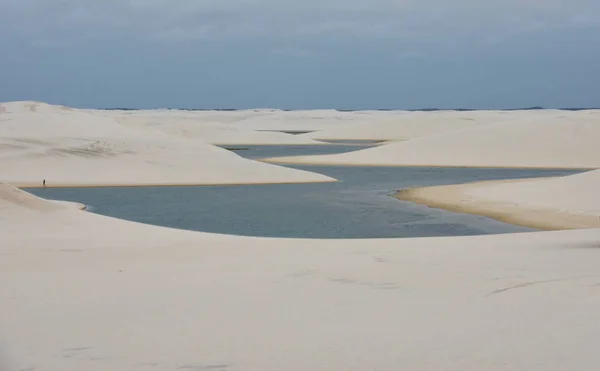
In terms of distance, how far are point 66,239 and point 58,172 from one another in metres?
21.0

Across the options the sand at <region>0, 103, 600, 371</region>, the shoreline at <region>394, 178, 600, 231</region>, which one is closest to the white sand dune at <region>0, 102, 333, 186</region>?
the shoreline at <region>394, 178, 600, 231</region>

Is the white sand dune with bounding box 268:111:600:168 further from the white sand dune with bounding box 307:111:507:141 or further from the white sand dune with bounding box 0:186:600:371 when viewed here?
the white sand dune with bounding box 307:111:507:141

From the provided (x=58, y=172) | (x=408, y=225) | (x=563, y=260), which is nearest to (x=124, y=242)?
(x=563, y=260)

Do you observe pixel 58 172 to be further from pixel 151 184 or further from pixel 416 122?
pixel 416 122

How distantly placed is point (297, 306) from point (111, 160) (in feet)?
92.5

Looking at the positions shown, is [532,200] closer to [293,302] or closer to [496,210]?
[496,210]

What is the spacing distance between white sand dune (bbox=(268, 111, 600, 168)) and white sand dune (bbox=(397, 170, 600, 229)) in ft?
58.3

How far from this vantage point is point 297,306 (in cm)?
734

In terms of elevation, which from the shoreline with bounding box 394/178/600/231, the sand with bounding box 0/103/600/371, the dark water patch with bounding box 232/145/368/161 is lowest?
the dark water patch with bounding box 232/145/368/161

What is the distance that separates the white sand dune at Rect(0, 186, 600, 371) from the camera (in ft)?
18.7

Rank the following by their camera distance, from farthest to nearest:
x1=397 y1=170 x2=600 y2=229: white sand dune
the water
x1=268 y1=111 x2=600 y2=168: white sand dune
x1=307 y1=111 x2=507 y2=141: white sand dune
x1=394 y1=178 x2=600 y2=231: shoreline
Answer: x1=307 y1=111 x2=507 y2=141: white sand dune → x1=268 y1=111 x2=600 y2=168: white sand dune → x1=397 y1=170 x2=600 y2=229: white sand dune → x1=394 y1=178 x2=600 y2=231: shoreline → the water

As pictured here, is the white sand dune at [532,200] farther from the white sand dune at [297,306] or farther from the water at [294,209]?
the white sand dune at [297,306]

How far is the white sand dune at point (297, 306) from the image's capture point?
5.71 meters

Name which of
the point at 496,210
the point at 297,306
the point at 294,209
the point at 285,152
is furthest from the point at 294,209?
the point at 285,152
